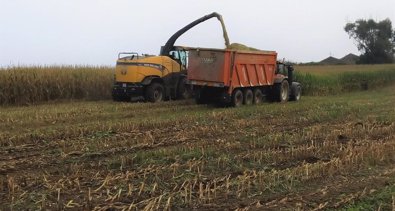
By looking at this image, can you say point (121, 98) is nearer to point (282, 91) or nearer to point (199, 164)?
point (282, 91)

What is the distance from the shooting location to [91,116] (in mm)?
13922

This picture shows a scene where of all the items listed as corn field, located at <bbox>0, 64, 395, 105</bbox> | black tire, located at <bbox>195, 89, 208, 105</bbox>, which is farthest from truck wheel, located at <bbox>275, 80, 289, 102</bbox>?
corn field, located at <bbox>0, 64, 395, 105</bbox>

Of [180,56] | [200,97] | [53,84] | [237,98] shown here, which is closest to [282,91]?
[237,98]

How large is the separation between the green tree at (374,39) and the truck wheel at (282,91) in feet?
192

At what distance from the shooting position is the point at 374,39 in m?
76.6

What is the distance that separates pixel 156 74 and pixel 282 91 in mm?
4824

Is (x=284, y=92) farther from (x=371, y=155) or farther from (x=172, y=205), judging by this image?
(x=172, y=205)

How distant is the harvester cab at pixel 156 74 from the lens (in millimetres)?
17922

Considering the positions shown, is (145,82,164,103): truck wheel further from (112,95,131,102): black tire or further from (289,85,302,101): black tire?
(289,85,302,101): black tire

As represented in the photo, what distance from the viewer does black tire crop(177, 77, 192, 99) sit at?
18906mm

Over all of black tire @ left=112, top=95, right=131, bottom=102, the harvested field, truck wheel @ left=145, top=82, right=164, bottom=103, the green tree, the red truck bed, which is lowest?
the harvested field

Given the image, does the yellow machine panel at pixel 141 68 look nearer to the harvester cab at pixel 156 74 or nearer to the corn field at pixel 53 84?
the harvester cab at pixel 156 74

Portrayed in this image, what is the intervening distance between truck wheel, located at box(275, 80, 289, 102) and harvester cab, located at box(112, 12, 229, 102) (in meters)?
2.65

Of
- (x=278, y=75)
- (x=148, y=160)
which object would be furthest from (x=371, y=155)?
(x=278, y=75)
